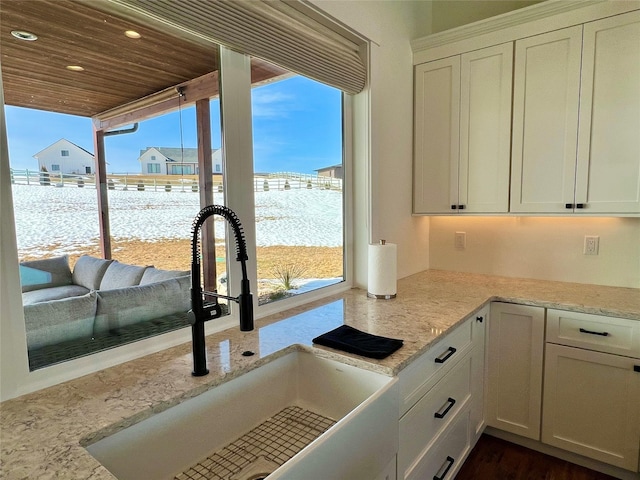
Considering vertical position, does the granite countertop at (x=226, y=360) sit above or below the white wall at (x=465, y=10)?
below

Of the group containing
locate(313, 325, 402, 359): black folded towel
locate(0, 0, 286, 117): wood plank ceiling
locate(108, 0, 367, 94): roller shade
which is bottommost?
locate(313, 325, 402, 359): black folded towel

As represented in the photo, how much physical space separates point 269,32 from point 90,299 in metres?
1.23

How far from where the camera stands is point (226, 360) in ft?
4.10

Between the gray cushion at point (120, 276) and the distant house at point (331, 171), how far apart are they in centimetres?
110

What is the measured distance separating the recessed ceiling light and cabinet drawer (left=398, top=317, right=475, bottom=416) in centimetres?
152

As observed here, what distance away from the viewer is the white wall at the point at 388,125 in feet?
7.06

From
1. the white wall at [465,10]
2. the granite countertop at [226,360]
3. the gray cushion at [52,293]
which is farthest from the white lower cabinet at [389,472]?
the white wall at [465,10]

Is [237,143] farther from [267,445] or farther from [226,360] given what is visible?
[267,445]

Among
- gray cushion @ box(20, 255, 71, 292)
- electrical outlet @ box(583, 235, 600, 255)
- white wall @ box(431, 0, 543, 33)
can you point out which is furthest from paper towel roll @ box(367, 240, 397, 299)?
white wall @ box(431, 0, 543, 33)

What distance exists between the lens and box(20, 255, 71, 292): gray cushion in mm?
1071

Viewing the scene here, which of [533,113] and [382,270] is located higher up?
[533,113]

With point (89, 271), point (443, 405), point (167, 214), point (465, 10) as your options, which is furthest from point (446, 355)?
point (465, 10)

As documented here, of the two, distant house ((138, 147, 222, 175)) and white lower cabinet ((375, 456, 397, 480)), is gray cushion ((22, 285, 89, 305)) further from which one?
white lower cabinet ((375, 456, 397, 480))

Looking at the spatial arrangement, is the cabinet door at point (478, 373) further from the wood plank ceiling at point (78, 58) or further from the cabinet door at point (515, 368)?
the wood plank ceiling at point (78, 58)
